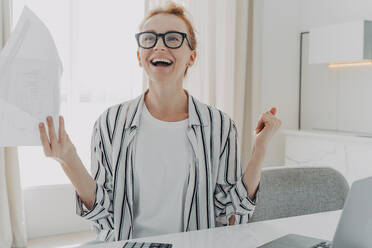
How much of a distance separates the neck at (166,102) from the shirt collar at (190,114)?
0.04 meters

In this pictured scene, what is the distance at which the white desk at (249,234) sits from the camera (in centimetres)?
100

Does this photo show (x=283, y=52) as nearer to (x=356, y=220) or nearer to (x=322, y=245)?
(x=322, y=245)

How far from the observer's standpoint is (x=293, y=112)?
4.00 metres

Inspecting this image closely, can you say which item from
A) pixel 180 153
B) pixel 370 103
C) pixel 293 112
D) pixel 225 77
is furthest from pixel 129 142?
pixel 293 112

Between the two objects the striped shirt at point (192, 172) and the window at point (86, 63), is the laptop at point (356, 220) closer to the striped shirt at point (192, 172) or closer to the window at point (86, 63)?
the striped shirt at point (192, 172)

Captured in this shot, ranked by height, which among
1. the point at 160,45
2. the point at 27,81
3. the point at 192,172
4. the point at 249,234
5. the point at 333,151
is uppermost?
the point at 160,45

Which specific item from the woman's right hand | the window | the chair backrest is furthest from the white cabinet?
the woman's right hand

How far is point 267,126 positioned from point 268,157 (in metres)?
2.70

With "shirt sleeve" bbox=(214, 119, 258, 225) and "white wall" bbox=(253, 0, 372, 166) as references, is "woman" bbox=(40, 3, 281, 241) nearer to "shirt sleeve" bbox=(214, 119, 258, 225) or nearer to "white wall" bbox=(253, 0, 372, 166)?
"shirt sleeve" bbox=(214, 119, 258, 225)

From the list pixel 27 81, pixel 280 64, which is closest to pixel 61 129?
pixel 27 81

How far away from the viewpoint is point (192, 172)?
1.36 meters

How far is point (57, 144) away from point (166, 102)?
0.53 meters

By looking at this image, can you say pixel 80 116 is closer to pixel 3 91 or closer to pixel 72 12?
pixel 72 12

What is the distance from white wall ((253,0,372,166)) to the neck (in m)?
2.41
